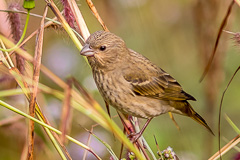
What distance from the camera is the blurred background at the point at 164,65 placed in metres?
3.93

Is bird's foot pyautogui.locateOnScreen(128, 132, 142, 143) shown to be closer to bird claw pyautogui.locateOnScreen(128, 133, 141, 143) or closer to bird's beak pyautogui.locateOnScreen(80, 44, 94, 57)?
bird claw pyautogui.locateOnScreen(128, 133, 141, 143)

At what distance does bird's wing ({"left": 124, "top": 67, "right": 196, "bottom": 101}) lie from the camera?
3.35 meters

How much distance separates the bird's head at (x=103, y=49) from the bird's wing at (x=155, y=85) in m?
0.16

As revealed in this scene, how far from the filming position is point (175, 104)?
349cm

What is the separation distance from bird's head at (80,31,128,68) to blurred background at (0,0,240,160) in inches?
9.6

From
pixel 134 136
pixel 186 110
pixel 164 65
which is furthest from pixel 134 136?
pixel 164 65

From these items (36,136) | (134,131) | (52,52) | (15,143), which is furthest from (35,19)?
(134,131)

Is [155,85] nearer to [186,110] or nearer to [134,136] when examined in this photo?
[186,110]

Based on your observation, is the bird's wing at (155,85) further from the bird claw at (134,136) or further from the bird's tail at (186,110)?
the bird claw at (134,136)

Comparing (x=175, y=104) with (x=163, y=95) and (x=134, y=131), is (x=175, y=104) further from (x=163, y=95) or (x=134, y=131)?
(x=134, y=131)

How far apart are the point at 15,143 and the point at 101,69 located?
Result: 1.36m

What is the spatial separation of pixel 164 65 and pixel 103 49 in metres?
2.30

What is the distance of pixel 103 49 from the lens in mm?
3121

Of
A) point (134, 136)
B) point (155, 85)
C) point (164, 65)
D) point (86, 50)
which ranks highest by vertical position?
point (164, 65)
